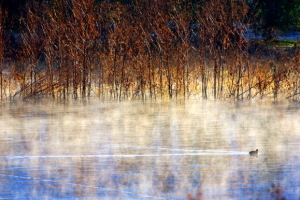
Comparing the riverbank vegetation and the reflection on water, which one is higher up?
the riverbank vegetation

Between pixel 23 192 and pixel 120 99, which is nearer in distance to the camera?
pixel 23 192

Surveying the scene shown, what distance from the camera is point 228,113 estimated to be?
37.8 ft

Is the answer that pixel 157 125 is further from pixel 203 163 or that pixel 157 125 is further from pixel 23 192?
pixel 23 192

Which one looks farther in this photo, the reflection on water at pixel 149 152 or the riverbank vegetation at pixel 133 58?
the riverbank vegetation at pixel 133 58

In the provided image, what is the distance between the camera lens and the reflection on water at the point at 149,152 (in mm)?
5684

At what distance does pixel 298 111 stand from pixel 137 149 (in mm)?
4593

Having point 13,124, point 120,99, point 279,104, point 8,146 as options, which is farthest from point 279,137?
point 120,99

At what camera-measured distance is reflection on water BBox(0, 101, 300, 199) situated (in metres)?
5.68

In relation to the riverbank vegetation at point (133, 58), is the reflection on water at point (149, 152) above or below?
below

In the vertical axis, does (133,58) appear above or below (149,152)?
above

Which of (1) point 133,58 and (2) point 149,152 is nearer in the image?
(2) point 149,152

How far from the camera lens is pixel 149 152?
7.52m

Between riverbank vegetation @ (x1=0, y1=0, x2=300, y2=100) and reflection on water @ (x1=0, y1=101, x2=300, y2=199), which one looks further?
riverbank vegetation @ (x1=0, y1=0, x2=300, y2=100)

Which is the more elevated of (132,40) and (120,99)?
(132,40)
